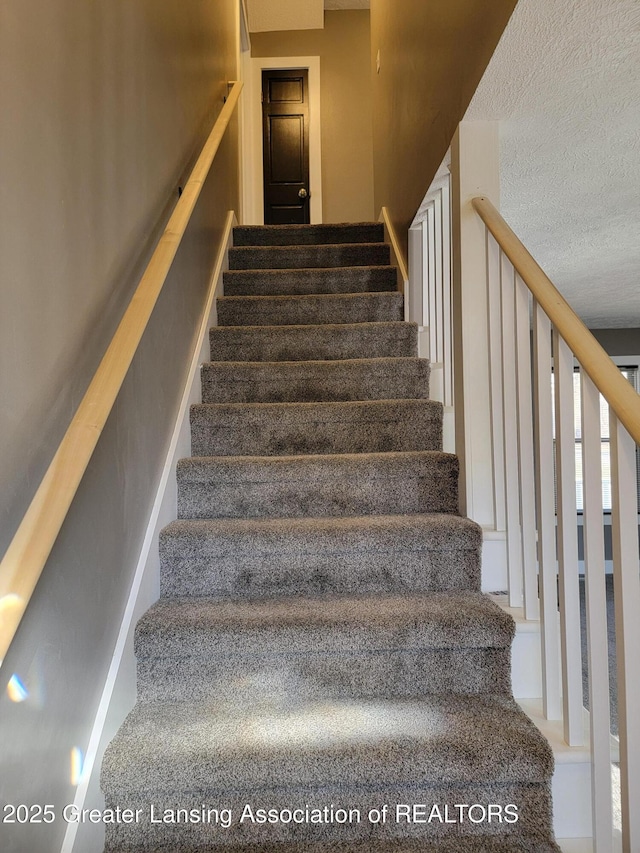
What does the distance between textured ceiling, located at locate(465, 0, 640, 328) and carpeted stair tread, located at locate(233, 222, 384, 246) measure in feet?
3.04

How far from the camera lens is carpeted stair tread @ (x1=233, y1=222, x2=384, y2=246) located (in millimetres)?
3461

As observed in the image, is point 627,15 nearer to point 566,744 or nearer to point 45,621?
point 566,744

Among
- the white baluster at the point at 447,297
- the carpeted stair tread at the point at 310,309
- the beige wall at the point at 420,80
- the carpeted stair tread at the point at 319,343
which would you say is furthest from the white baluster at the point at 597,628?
the carpeted stair tread at the point at 310,309

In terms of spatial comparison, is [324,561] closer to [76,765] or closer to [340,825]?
[340,825]

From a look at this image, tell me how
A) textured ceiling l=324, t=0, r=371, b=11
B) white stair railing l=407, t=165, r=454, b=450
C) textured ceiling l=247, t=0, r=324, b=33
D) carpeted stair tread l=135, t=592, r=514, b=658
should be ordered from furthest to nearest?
1. textured ceiling l=324, t=0, r=371, b=11
2. textured ceiling l=247, t=0, r=324, b=33
3. white stair railing l=407, t=165, r=454, b=450
4. carpeted stair tread l=135, t=592, r=514, b=658

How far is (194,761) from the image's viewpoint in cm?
117

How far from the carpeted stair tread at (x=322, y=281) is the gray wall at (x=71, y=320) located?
116 centimetres

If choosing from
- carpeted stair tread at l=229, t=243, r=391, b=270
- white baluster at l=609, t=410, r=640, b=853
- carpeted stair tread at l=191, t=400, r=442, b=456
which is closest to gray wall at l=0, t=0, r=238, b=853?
carpeted stair tread at l=191, t=400, r=442, b=456

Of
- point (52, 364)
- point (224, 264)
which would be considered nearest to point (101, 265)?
point (52, 364)

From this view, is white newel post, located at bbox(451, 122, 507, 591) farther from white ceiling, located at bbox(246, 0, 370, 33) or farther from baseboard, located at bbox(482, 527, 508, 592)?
white ceiling, located at bbox(246, 0, 370, 33)

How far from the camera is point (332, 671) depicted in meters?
1.40

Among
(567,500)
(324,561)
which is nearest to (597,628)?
(567,500)

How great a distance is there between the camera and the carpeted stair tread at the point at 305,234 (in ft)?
11.4

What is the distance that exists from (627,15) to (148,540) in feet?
5.25
